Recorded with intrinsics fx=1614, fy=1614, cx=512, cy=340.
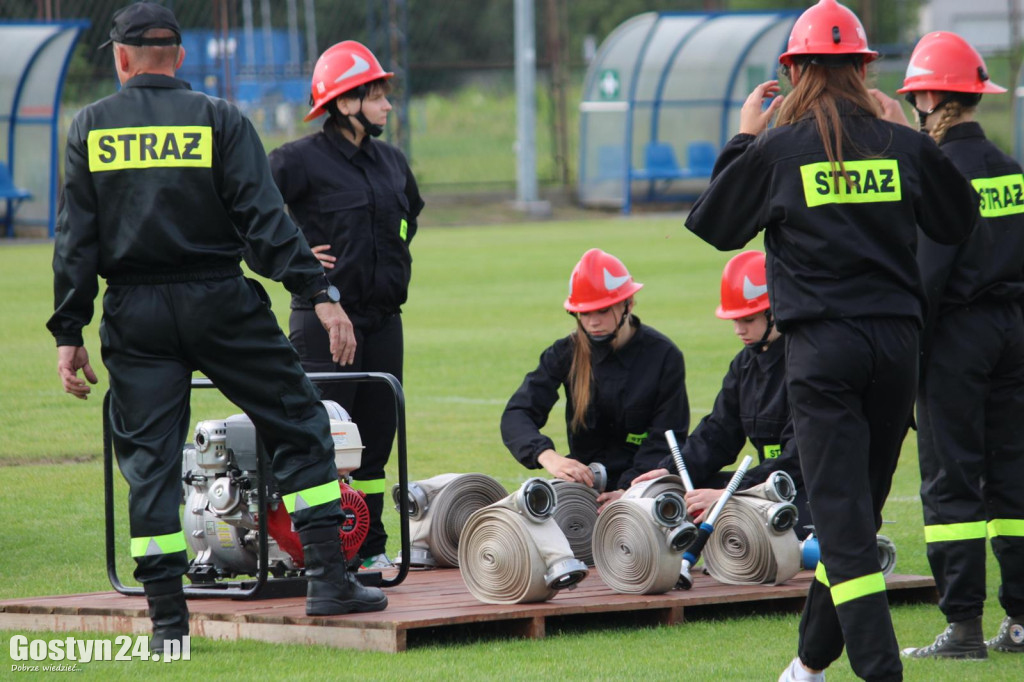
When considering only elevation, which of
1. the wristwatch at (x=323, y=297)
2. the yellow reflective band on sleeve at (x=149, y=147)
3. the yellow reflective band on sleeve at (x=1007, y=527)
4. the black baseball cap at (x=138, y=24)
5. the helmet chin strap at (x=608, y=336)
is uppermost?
the black baseball cap at (x=138, y=24)

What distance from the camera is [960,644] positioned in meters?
5.76

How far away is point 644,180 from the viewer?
32.4 meters

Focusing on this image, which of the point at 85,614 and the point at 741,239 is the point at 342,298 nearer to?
the point at 85,614

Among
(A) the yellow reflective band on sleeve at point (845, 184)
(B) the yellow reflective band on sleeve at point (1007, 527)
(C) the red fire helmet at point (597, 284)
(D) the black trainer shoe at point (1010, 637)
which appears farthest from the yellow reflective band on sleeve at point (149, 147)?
(D) the black trainer shoe at point (1010, 637)

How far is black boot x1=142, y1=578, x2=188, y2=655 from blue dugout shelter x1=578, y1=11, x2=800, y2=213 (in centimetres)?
2685

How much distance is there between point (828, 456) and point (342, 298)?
3.10 m

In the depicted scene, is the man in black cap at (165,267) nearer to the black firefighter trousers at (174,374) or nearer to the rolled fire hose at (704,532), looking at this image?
the black firefighter trousers at (174,374)

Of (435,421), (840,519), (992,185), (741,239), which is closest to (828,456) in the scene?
(840,519)

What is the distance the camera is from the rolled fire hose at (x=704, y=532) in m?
6.52

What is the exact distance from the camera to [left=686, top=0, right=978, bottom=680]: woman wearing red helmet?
462cm

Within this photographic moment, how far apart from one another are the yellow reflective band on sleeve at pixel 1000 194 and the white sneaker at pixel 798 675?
1.79 m

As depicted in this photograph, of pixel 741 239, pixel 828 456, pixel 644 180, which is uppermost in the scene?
pixel 741 239

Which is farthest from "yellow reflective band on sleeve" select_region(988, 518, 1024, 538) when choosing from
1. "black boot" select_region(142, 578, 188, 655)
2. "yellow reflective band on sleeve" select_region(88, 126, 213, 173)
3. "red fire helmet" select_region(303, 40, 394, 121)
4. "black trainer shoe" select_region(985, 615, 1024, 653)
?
"red fire helmet" select_region(303, 40, 394, 121)

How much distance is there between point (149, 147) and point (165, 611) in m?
1.60
